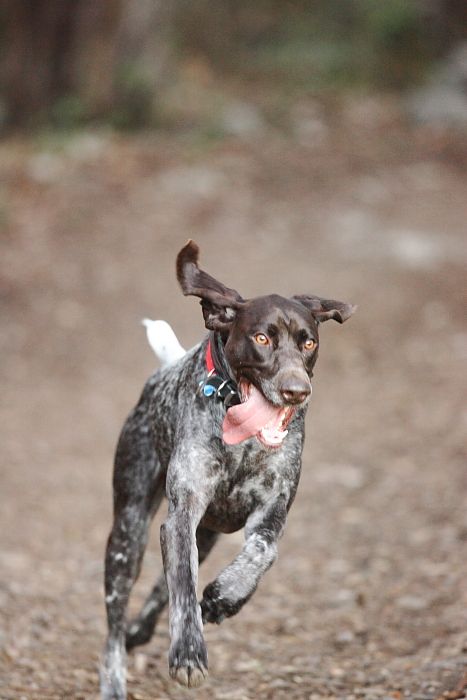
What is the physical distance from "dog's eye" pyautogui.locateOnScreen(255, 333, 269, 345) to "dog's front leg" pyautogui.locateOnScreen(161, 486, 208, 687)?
25.5 inches

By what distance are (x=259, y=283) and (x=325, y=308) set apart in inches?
349

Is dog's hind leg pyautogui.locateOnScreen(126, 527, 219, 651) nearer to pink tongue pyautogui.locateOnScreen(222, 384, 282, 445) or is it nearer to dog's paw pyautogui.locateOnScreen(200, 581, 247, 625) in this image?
dog's paw pyautogui.locateOnScreen(200, 581, 247, 625)

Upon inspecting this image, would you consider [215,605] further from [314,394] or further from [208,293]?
[314,394]

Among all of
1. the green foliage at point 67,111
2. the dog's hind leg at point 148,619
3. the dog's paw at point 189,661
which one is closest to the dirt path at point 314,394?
the dog's hind leg at point 148,619

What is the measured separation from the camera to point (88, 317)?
12.5 meters

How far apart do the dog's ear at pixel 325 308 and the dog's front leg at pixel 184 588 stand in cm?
87

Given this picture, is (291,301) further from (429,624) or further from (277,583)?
(277,583)

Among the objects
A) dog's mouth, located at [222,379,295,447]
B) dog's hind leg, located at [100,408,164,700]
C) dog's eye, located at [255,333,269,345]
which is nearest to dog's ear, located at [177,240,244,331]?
dog's eye, located at [255,333,269,345]

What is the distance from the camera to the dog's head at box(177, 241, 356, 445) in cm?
393

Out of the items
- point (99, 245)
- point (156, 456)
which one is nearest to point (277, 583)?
point (156, 456)

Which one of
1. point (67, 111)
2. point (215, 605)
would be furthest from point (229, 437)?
point (67, 111)

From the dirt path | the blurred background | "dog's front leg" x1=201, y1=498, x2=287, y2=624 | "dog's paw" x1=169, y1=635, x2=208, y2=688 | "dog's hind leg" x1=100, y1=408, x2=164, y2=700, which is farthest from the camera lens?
→ the blurred background

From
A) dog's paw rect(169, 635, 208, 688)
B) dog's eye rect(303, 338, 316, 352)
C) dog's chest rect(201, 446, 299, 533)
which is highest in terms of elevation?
dog's eye rect(303, 338, 316, 352)

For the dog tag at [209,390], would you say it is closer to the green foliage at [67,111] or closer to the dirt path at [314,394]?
the dirt path at [314,394]
